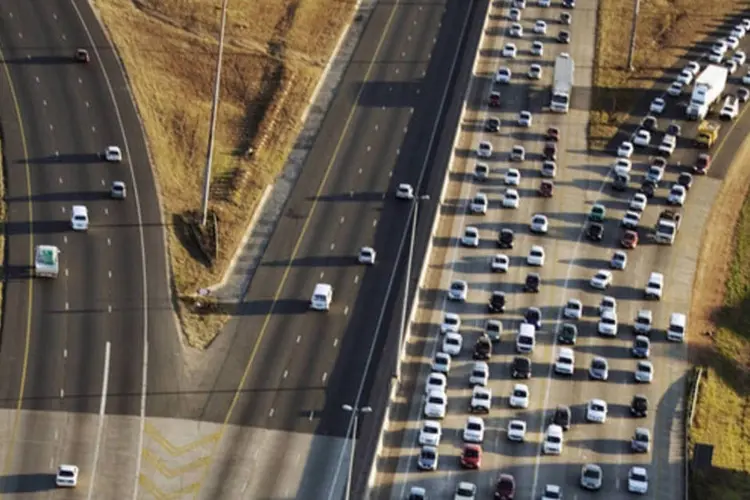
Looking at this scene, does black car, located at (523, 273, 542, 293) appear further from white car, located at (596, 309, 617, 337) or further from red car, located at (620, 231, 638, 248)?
red car, located at (620, 231, 638, 248)

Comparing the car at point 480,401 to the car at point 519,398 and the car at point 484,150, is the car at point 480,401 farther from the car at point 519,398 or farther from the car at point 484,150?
the car at point 484,150

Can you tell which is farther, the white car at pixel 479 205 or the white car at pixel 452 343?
the white car at pixel 479 205

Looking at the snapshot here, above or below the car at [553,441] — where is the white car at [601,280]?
above

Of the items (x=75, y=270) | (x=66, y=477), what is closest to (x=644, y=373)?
(x=66, y=477)

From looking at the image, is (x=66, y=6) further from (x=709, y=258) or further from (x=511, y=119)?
(x=709, y=258)

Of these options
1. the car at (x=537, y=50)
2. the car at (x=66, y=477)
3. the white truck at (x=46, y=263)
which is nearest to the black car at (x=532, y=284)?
the white truck at (x=46, y=263)

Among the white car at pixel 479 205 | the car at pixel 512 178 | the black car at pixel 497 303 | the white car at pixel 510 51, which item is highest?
the white car at pixel 510 51
